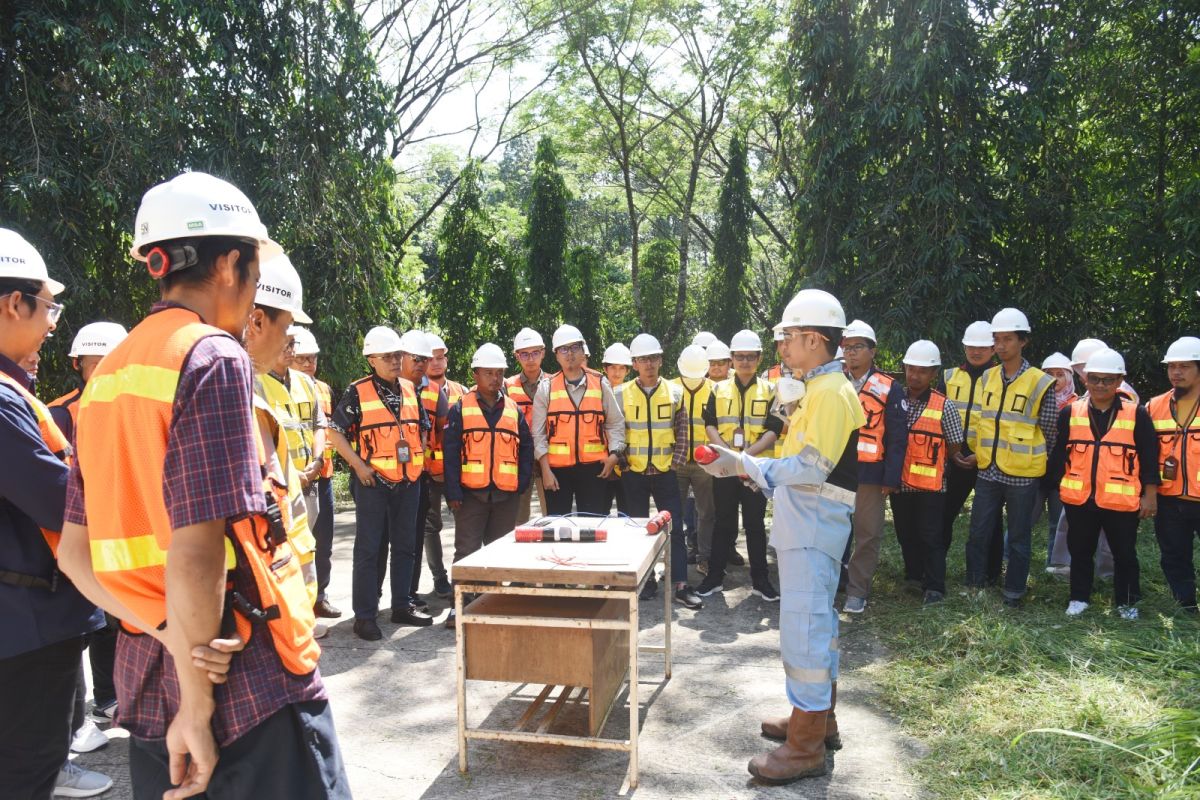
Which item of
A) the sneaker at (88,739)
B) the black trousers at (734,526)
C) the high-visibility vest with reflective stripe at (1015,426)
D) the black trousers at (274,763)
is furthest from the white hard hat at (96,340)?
the high-visibility vest with reflective stripe at (1015,426)

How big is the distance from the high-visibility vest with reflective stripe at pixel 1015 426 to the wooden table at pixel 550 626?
159 inches

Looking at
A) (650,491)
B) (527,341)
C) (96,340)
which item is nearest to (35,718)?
(96,340)

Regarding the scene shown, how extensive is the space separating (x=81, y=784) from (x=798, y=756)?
3347 millimetres

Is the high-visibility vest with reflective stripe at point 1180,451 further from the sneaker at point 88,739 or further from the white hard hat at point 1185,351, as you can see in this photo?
the sneaker at point 88,739

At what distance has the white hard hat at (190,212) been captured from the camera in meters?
1.69

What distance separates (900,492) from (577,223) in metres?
23.3

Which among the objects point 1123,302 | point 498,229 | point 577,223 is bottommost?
point 1123,302

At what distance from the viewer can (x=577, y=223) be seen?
2889 centimetres

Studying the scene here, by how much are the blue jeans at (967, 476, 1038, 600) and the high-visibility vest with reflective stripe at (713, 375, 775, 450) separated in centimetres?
191

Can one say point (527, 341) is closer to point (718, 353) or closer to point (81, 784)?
point (718, 353)

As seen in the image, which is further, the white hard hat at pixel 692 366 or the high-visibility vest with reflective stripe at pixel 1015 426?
the white hard hat at pixel 692 366

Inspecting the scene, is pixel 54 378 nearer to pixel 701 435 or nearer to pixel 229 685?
pixel 701 435

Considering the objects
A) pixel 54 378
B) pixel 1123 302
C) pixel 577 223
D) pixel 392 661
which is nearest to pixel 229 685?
pixel 392 661

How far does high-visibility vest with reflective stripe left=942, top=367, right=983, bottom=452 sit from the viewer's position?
23.1 ft
